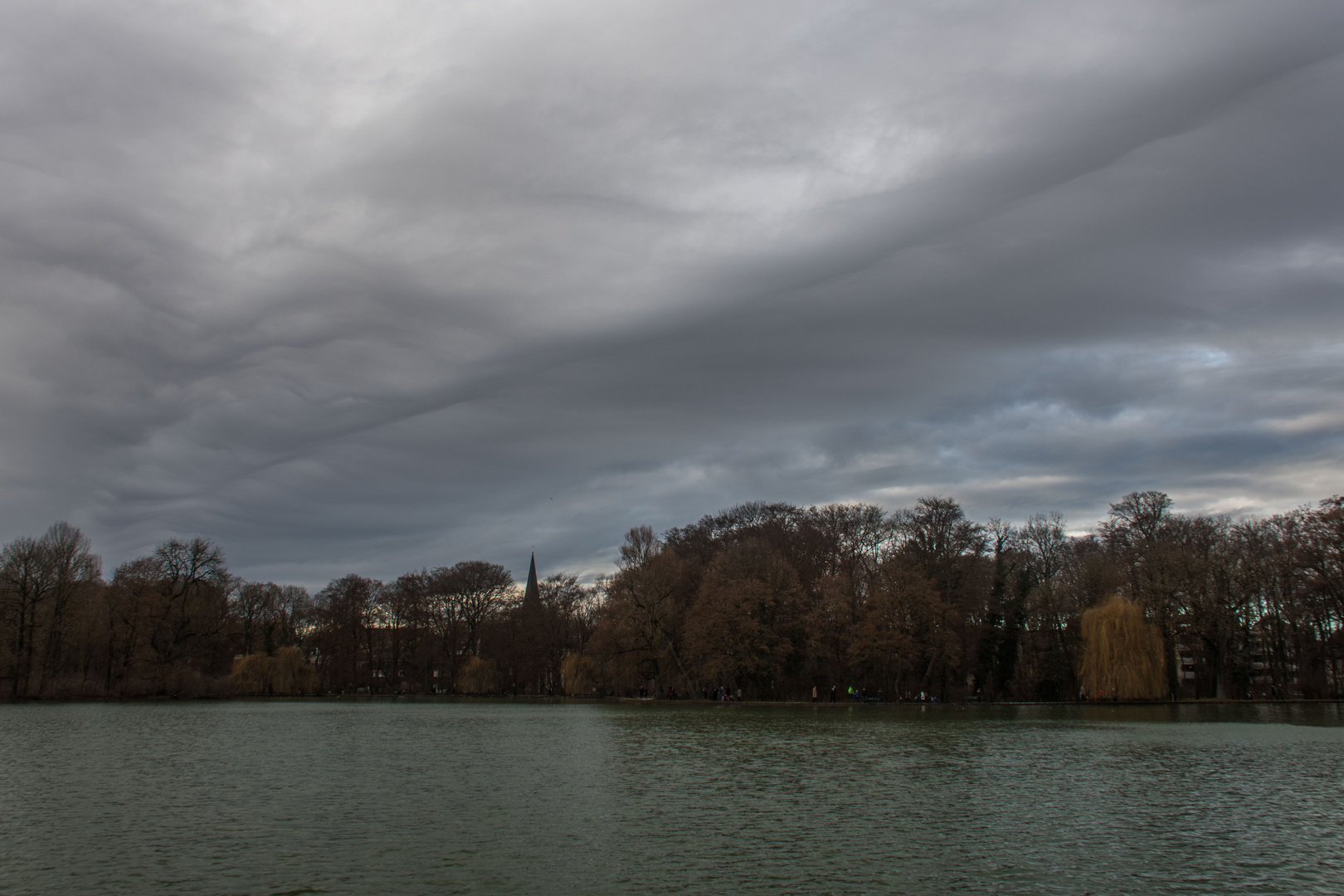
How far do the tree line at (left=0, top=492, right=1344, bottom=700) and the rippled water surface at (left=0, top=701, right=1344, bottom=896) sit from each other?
2627 cm

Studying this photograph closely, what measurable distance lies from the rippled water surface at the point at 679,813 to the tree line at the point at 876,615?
26268 mm

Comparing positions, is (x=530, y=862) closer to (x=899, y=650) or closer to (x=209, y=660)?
(x=899, y=650)

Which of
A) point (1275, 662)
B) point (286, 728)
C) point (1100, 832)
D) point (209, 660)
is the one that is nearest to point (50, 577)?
point (209, 660)

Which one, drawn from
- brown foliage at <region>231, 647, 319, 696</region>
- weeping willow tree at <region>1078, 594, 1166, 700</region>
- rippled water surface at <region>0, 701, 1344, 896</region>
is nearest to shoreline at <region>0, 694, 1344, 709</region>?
brown foliage at <region>231, 647, 319, 696</region>

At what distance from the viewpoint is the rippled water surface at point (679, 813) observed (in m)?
13.3

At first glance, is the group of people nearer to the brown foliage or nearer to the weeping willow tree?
the weeping willow tree

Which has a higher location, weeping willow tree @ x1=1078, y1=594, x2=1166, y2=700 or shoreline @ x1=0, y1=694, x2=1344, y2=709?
weeping willow tree @ x1=1078, y1=594, x2=1166, y2=700

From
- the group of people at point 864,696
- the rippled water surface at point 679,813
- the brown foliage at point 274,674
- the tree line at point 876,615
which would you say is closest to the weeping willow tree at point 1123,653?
the tree line at point 876,615

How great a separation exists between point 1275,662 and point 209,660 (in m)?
93.0

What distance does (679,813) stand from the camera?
1858cm

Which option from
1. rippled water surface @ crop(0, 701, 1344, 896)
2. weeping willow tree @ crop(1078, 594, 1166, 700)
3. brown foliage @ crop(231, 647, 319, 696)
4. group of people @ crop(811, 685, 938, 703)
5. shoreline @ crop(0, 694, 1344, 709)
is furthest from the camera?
brown foliage @ crop(231, 647, 319, 696)

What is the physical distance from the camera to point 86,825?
1698cm

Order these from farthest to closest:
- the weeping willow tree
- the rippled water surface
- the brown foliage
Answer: the brown foliage → the weeping willow tree → the rippled water surface

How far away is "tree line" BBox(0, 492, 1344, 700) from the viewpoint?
6209 cm
